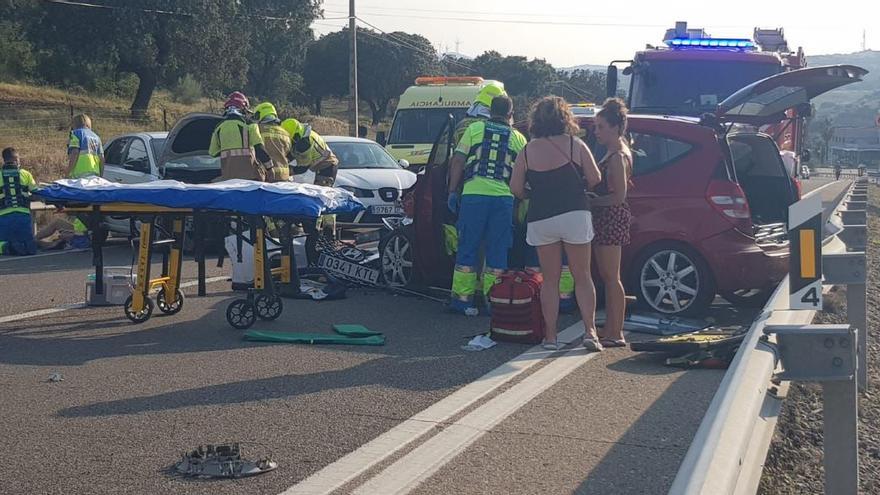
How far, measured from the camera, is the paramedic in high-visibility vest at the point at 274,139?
1259cm

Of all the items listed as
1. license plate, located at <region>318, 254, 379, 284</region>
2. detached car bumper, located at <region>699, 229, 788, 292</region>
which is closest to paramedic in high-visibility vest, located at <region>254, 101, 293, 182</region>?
license plate, located at <region>318, 254, 379, 284</region>

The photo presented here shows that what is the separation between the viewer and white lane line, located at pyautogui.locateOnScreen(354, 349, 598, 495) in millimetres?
5262

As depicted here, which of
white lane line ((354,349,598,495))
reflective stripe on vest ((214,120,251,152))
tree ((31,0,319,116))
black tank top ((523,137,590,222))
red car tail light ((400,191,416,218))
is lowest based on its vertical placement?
white lane line ((354,349,598,495))

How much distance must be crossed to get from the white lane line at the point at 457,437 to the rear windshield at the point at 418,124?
527 inches

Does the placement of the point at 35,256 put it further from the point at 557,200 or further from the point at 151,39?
the point at 151,39

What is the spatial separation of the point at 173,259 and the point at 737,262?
496 cm

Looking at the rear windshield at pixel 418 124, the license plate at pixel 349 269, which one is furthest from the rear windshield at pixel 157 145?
the license plate at pixel 349 269

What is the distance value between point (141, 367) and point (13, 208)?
28.5 ft

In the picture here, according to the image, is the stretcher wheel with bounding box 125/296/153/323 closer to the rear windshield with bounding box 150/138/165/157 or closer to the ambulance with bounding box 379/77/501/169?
the rear windshield with bounding box 150/138/165/157

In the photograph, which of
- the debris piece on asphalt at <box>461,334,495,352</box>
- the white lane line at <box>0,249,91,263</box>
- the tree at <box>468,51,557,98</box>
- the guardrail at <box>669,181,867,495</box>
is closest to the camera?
the guardrail at <box>669,181,867,495</box>

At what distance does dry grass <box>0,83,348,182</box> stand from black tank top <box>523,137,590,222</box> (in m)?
22.9

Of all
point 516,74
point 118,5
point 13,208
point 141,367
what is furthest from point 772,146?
point 516,74

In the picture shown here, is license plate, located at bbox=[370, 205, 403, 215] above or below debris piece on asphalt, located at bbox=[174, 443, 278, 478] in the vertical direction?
above

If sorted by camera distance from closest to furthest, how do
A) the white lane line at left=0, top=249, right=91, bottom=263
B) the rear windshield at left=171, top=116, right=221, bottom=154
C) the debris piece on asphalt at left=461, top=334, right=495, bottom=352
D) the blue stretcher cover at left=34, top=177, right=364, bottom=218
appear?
1. the debris piece on asphalt at left=461, top=334, right=495, bottom=352
2. the blue stretcher cover at left=34, top=177, right=364, bottom=218
3. the white lane line at left=0, top=249, right=91, bottom=263
4. the rear windshield at left=171, top=116, right=221, bottom=154
